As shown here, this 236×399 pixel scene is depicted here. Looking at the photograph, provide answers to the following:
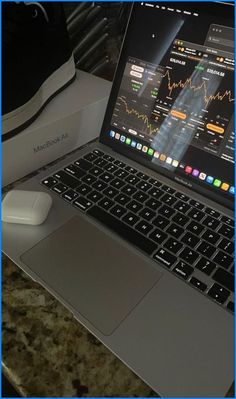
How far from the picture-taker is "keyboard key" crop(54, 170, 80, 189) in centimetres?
64

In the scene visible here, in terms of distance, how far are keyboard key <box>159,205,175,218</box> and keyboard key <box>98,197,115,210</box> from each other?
0.09 m

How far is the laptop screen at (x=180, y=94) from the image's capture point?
1.86ft

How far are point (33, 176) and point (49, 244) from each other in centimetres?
20

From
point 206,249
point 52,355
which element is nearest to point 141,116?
point 206,249

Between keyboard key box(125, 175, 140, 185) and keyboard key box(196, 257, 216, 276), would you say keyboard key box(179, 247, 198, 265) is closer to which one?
keyboard key box(196, 257, 216, 276)

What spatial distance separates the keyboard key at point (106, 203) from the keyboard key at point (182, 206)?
117mm

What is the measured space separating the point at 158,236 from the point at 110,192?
13 cm

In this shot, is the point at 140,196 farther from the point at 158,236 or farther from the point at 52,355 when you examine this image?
the point at 52,355

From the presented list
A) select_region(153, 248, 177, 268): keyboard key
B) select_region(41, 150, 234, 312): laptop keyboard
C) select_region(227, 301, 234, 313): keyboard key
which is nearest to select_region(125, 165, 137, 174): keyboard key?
select_region(41, 150, 234, 312): laptop keyboard

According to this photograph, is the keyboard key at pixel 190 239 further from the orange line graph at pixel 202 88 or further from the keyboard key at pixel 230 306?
the orange line graph at pixel 202 88

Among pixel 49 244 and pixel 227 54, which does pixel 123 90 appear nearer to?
pixel 227 54

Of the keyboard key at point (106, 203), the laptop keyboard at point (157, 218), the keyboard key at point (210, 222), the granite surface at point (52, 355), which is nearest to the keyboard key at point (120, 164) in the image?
the laptop keyboard at point (157, 218)

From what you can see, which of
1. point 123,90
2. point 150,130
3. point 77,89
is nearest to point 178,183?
point 150,130

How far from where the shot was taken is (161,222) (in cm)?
57
